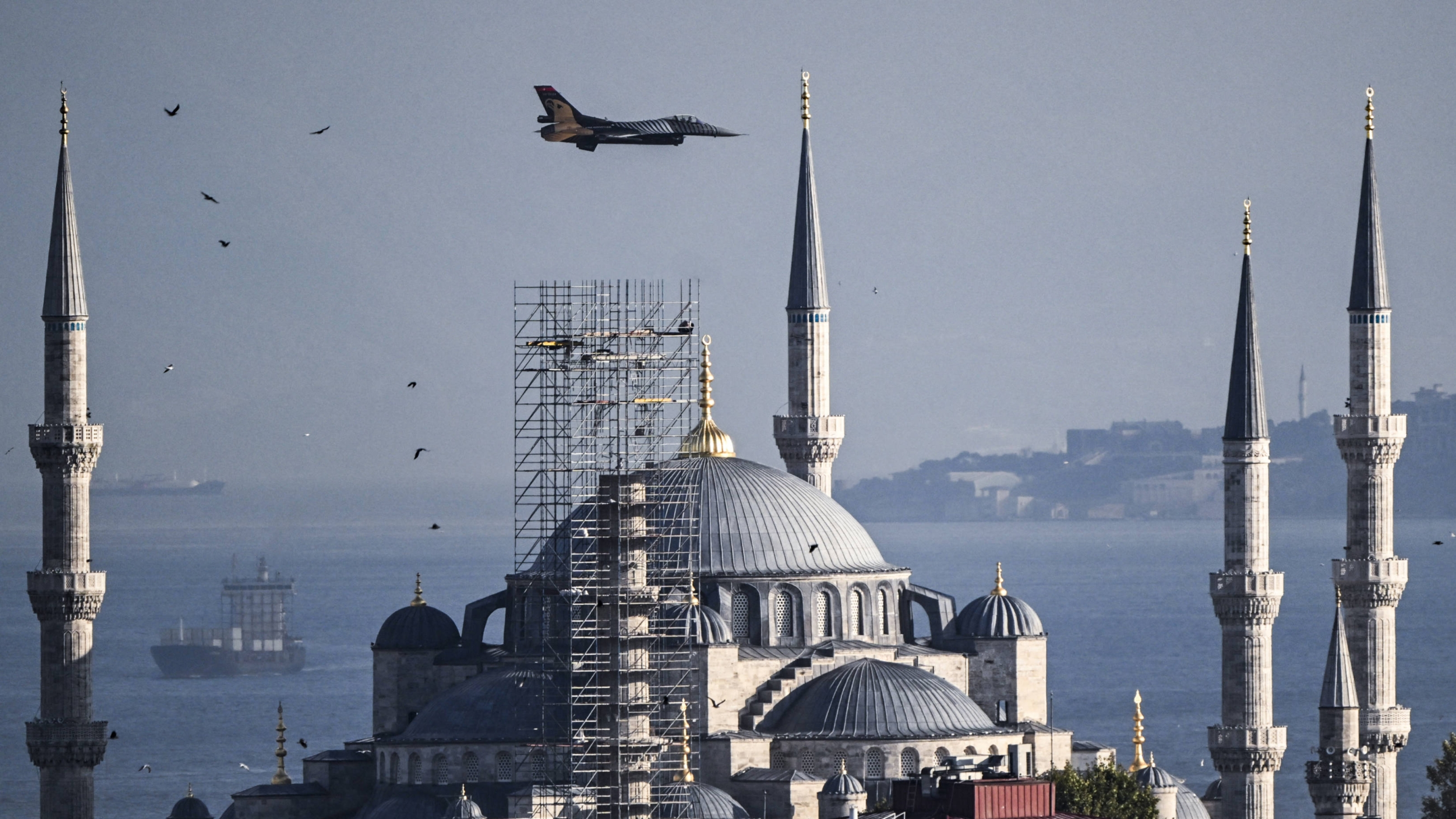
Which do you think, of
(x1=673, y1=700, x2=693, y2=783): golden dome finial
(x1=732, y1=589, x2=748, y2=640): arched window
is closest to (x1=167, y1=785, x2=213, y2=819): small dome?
(x1=673, y1=700, x2=693, y2=783): golden dome finial

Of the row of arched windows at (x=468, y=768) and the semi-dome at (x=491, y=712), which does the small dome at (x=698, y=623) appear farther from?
the row of arched windows at (x=468, y=768)

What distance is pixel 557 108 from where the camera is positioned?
189 ft

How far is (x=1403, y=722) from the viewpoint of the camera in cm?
6444

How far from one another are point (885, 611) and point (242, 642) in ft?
292

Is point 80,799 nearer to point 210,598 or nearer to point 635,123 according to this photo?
point 635,123

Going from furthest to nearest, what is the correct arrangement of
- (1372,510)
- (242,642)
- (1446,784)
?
(242,642) < (1372,510) < (1446,784)

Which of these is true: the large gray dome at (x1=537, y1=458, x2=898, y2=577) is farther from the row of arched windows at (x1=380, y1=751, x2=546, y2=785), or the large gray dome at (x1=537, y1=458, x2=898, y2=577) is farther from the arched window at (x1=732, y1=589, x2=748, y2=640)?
the row of arched windows at (x1=380, y1=751, x2=546, y2=785)

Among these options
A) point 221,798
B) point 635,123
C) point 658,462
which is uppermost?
point 635,123

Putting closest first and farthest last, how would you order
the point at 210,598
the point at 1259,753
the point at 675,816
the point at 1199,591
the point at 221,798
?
the point at 675,816 < the point at 1259,753 < the point at 221,798 < the point at 210,598 < the point at 1199,591

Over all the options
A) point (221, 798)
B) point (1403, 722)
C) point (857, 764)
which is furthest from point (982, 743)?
point (221, 798)

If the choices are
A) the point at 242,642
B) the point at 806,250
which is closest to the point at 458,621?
the point at 242,642

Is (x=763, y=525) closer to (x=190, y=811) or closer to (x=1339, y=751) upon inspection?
(x=1339, y=751)

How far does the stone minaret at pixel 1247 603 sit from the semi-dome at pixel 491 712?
44.0 ft

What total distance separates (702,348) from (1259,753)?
13.2m
